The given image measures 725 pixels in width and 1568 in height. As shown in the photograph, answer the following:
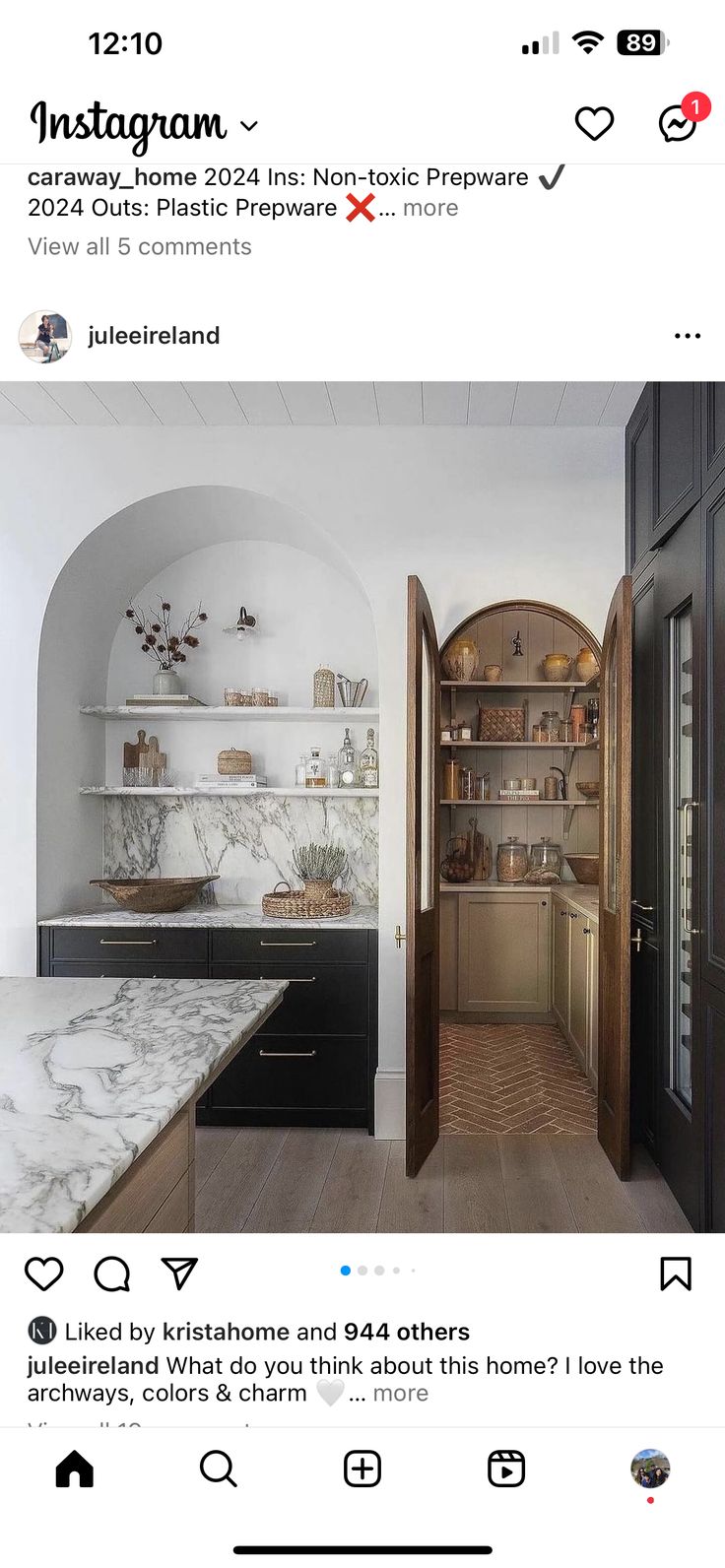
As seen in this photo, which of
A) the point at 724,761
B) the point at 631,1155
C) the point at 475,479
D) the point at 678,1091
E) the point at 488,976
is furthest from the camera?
the point at 488,976

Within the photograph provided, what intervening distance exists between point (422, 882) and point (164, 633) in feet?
5.74

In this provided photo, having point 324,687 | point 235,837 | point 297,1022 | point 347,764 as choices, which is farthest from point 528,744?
point 297,1022

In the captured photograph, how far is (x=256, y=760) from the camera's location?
155 inches

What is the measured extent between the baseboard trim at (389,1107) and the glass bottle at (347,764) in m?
1.15

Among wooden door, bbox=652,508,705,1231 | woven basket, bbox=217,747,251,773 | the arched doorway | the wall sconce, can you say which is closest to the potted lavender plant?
the wall sconce
